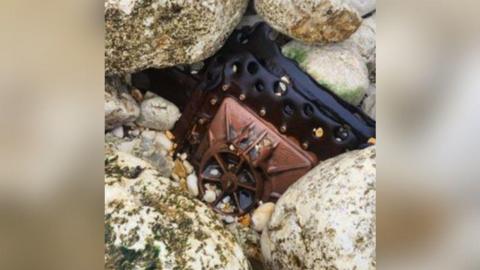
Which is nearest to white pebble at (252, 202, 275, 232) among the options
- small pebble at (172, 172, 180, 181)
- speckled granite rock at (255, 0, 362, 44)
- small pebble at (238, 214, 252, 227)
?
small pebble at (238, 214, 252, 227)

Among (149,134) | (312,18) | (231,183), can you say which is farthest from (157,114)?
(312,18)

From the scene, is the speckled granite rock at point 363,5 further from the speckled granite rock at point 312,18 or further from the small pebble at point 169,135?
the small pebble at point 169,135

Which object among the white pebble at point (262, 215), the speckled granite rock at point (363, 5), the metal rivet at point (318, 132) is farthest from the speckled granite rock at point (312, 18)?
the white pebble at point (262, 215)

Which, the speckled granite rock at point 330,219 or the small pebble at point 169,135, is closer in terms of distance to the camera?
the speckled granite rock at point 330,219

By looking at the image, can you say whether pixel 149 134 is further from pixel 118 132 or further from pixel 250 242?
pixel 250 242
